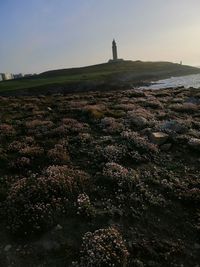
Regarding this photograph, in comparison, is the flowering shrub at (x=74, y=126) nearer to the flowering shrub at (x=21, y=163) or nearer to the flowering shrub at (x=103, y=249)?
the flowering shrub at (x=21, y=163)

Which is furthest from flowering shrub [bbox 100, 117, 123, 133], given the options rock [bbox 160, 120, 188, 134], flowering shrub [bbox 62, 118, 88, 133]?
rock [bbox 160, 120, 188, 134]

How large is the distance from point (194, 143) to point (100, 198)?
744cm

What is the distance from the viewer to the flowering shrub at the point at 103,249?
9320 mm

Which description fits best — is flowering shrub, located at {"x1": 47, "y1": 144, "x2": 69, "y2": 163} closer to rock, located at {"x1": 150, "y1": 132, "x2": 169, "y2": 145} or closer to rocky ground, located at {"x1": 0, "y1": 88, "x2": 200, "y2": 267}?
rocky ground, located at {"x1": 0, "y1": 88, "x2": 200, "y2": 267}

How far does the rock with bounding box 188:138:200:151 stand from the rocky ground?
5 centimetres

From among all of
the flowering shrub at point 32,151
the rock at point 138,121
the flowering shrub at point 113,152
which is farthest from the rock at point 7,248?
the rock at point 138,121

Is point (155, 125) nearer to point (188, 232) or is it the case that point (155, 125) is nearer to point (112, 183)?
point (112, 183)

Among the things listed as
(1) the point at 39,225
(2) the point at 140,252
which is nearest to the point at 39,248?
(1) the point at 39,225

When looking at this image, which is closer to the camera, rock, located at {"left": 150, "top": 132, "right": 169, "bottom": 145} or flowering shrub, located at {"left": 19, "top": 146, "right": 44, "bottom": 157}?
flowering shrub, located at {"left": 19, "top": 146, "right": 44, "bottom": 157}

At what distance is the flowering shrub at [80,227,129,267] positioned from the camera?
9.32 metres

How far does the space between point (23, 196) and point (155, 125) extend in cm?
1155

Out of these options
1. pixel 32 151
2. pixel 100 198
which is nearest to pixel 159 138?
pixel 32 151

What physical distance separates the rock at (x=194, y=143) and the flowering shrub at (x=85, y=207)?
25.3 ft

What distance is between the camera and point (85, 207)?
11.6 metres
